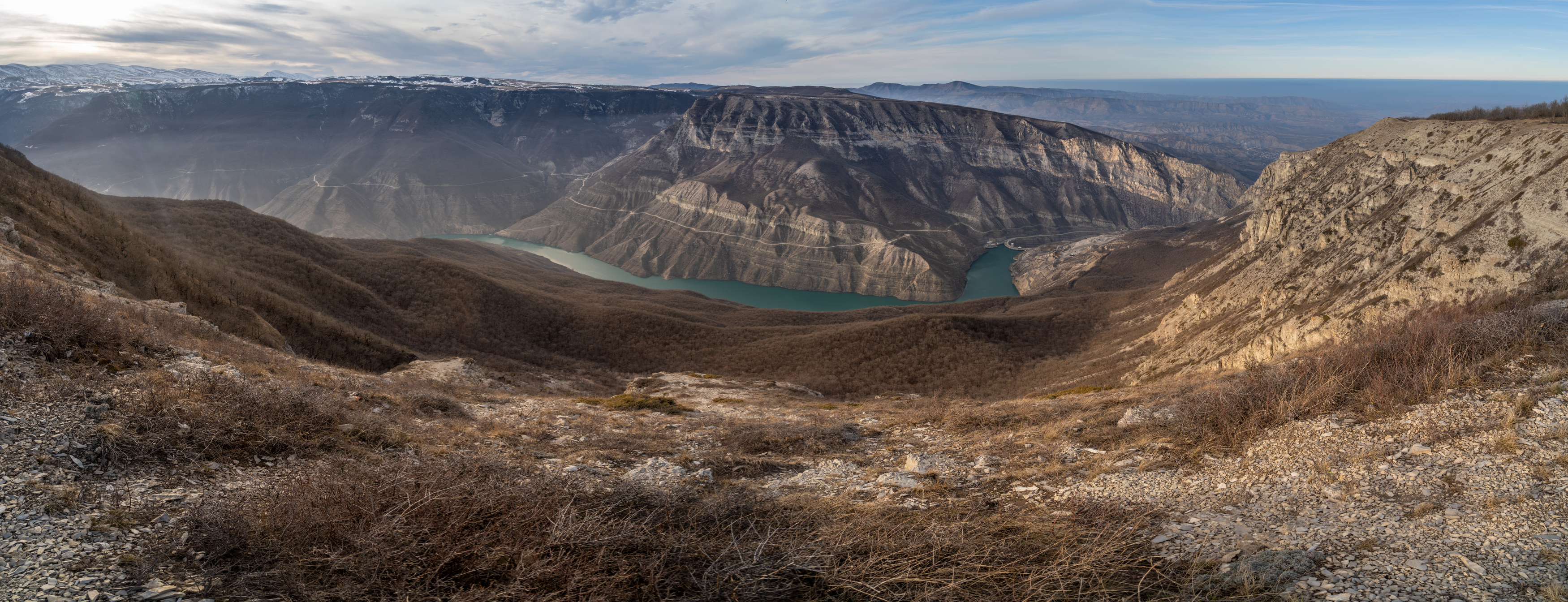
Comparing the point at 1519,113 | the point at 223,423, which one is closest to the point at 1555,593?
the point at 223,423

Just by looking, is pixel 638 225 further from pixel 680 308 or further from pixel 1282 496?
pixel 1282 496

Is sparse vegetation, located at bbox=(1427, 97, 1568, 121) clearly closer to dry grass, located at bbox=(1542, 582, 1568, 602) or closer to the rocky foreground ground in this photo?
the rocky foreground ground

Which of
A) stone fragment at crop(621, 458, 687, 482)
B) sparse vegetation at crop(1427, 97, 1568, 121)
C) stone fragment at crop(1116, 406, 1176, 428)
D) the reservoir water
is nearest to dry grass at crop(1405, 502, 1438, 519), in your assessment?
stone fragment at crop(1116, 406, 1176, 428)

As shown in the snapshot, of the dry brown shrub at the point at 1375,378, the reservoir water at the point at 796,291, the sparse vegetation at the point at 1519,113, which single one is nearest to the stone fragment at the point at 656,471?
the dry brown shrub at the point at 1375,378

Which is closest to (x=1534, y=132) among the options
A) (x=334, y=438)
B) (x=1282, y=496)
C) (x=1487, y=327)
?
(x=1487, y=327)

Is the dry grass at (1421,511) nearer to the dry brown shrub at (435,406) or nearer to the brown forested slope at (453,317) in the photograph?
the dry brown shrub at (435,406)

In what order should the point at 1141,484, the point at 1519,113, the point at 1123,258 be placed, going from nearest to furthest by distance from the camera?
the point at 1141,484 < the point at 1519,113 < the point at 1123,258

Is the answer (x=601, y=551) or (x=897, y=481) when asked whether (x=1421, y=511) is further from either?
(x=601, y=551)

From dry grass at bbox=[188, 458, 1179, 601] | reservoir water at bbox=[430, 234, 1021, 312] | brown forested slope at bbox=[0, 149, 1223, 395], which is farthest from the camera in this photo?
reservoir water at bbox=[430, 234, 1021, 312]

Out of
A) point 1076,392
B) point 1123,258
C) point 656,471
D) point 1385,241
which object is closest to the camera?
point 656,471
